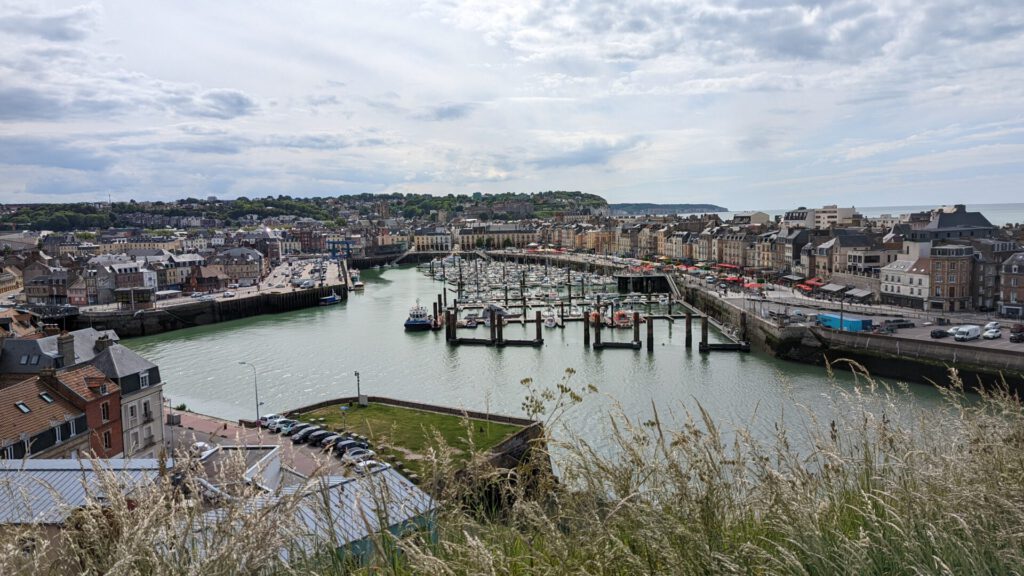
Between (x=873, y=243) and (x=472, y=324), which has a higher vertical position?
(x=873, y=243)

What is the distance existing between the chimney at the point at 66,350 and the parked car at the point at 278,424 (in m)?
3.95

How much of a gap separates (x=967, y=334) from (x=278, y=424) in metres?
20.2

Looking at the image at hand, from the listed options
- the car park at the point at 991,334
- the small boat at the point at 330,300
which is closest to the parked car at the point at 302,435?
the car park at the point at 991,334

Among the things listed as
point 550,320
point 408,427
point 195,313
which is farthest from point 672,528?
point 195,313

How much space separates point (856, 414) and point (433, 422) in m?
10.9

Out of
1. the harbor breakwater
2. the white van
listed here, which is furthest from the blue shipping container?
the white van

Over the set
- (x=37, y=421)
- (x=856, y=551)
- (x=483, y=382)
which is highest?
(x=856, y=551)

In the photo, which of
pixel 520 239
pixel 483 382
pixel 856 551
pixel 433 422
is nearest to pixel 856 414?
pixel 856 551

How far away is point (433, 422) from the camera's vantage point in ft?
45.0

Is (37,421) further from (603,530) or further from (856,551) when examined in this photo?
(856,551)

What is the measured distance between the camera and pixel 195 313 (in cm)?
3612

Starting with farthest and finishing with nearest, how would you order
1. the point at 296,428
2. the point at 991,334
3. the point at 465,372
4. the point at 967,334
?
the point at 465,372 < the point at 991,334 < the point at 967,334 < the point at 296,428

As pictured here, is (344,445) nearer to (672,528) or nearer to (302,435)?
(302,435)

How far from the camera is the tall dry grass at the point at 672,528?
2180mm
